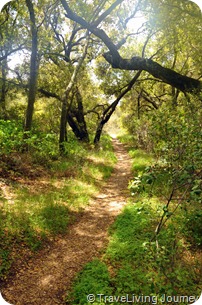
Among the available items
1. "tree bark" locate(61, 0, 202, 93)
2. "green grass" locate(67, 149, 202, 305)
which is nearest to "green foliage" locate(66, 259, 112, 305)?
"green grass" locate(67, 149, 202, 305)

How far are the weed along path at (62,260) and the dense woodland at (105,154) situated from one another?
26cm

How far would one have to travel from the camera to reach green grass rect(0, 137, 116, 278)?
5.39 metres

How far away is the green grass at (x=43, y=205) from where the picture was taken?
5395 mm

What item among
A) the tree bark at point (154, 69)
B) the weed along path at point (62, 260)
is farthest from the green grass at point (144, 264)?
the tree bark at point (154, 69)

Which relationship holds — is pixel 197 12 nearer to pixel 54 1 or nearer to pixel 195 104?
pixel 195 104

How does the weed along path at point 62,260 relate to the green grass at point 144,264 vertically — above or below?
below

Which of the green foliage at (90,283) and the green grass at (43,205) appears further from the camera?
the green grass at (43,205)

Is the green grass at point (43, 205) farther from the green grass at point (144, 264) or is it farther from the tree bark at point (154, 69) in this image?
the tree bark at point (154, 69)

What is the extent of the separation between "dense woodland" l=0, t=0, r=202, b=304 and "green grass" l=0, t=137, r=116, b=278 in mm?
30

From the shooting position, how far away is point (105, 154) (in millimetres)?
16016

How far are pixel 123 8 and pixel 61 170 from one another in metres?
8.77

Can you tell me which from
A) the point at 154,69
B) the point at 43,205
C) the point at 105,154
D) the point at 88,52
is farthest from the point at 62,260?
the point at 88,52

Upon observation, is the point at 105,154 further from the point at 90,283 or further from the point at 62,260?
the point at 90,283

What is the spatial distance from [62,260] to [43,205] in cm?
209
